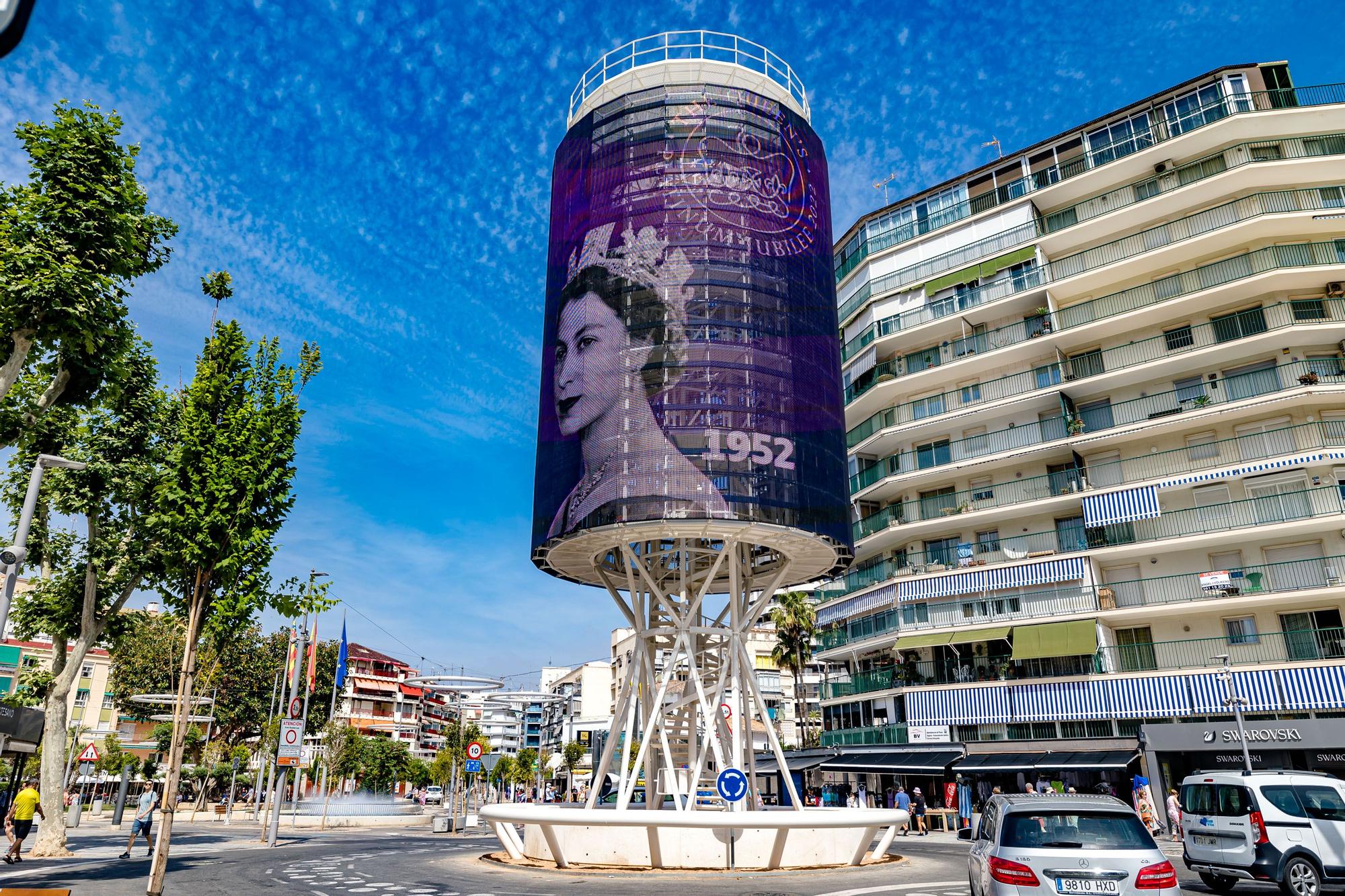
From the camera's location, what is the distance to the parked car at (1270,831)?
1257 centimetres

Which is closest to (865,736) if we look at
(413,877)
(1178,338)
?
(1178,338)

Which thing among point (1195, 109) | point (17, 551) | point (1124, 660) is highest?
point (1195, 109)

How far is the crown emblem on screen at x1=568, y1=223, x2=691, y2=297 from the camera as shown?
24078mm

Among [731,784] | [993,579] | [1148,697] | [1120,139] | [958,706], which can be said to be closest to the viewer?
[731,784]

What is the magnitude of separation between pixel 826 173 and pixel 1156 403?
1760cm

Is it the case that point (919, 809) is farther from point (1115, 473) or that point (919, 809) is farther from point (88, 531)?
point (88, 531)

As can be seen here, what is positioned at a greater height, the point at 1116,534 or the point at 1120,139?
the point at 1120,139

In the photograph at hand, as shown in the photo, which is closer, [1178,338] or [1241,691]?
[1241,691]

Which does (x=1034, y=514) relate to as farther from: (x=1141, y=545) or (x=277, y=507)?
(x=277, y=507)

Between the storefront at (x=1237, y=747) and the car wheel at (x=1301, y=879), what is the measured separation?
1830cm

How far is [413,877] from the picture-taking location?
17.8 metres

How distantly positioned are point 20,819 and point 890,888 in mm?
18942

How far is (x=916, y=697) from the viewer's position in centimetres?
3778

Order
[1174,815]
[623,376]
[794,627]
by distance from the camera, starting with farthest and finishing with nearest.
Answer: [794,627] < [1174,815] < [623,376]
